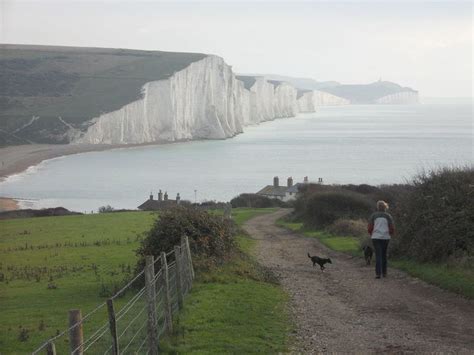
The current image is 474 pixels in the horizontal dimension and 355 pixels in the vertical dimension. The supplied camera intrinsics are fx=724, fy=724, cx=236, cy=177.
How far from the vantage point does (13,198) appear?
73750 millimetres

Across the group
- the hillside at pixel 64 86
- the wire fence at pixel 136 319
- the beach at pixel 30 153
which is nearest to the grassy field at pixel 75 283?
the wire fence at pixel 136 319

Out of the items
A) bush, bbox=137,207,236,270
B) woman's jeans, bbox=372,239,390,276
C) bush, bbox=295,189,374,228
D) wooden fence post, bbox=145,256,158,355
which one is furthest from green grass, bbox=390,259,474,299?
bush, bbox=295,189,374,228

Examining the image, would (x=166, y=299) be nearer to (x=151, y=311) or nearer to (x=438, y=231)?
(x=151, y=311)

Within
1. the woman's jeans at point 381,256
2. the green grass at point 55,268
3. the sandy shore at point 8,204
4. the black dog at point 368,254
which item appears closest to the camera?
the green grass at point 55,268

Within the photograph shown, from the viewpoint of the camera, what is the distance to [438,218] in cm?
1595

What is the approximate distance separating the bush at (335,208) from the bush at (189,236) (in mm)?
14026

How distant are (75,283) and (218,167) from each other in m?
90.0

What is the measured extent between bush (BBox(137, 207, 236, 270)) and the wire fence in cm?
71

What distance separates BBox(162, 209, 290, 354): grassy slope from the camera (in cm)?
945

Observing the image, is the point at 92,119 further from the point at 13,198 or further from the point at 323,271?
the point at 323,271

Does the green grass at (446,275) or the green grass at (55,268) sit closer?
the green grass at (446,275)

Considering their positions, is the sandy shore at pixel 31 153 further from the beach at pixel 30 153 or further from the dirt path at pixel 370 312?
the dirt path at pixel 370 312

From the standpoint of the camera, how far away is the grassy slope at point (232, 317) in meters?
9.45

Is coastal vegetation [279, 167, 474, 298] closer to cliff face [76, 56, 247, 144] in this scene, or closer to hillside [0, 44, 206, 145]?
hillside [0, 44, 206, 145]
